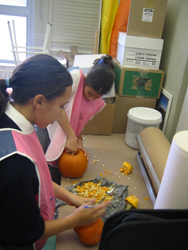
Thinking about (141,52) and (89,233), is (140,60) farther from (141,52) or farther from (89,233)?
(89,233)

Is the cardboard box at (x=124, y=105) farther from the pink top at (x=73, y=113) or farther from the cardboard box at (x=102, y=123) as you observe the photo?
the pink top at (x=73, y=113)

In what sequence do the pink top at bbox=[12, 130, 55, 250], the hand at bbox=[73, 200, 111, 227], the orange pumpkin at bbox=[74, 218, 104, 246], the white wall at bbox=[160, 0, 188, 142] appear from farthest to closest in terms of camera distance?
the white wall at bbox=[160, 0, 188, 142], the orange pumpkin at bbox=[74, 218, 104, 246], the hand at bbox=[73, 200, 111, 227], the pink top at bbox=[12, 130, 55, 250]

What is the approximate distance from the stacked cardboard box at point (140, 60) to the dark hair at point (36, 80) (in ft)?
4.20

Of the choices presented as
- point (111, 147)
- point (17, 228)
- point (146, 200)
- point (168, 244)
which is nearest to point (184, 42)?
point (111, 147)

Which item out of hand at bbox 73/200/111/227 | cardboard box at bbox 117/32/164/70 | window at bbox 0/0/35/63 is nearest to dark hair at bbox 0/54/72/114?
hand at bbox 73/200/111/227

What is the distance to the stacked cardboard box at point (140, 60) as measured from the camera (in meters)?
1.85

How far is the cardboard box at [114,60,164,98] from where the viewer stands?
6.40 feet

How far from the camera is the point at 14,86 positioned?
0.75 m

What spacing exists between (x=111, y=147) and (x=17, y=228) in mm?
1260

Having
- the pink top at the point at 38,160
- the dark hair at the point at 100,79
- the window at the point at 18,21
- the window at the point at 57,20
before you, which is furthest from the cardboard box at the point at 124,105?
the window at the point at 18,21

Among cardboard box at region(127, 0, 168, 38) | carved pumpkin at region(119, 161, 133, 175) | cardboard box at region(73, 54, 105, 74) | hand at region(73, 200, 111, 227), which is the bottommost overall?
carved pumpkin at region(119, 161, 133, 175)

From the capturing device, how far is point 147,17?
1.85 metres

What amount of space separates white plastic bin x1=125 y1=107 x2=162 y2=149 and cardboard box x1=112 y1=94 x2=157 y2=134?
127mm

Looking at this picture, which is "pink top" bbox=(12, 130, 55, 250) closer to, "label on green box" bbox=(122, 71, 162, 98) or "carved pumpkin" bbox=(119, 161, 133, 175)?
"carved pumpkin" bbox=(119, 161, 133, 175)
